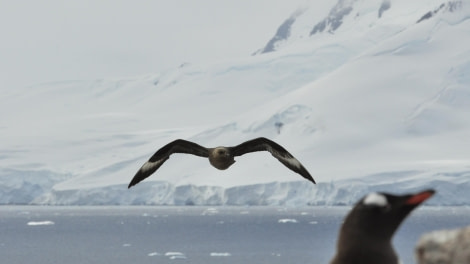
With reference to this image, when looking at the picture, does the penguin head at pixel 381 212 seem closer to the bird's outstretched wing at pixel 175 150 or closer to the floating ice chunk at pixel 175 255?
the bird's outstretched wing at pixel 175 150

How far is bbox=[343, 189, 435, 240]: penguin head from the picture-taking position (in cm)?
425

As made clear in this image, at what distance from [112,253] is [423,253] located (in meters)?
125

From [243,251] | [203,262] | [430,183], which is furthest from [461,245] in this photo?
[430,183]

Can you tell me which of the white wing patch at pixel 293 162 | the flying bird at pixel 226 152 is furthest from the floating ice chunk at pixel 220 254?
the white wing patch at pixel 293 162

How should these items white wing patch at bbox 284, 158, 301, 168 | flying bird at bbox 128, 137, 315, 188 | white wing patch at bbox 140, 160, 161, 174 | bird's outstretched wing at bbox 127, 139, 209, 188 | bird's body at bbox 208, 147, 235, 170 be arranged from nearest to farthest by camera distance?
bird's body at bbox 208, 147, 235, 170
flying bird at bbox 128, 137, 315, 188
white wing patch at bbox 284, 158, 301, 168
white wing patch at bbox 140, 160, 161, 174
bird's outstretched wing at bbox 127, 139, 209, 188

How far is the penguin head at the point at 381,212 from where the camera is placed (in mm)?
4246

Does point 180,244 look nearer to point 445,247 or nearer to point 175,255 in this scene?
point 175,255

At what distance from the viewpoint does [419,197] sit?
4.15 m

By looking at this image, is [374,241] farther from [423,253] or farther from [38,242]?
[38,242]

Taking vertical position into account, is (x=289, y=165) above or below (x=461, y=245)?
above

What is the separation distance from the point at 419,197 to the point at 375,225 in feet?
0.85

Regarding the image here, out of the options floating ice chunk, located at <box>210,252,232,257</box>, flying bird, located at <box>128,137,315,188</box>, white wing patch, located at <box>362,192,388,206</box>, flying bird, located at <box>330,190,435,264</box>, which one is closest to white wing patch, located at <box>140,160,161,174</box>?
flying bird, located at <box>128,137,315,188</box>

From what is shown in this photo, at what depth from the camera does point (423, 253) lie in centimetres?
442

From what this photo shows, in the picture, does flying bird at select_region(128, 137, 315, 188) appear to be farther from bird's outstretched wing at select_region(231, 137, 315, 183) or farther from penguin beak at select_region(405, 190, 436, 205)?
penguin beak at select_region(405, 190, 436, 205)
